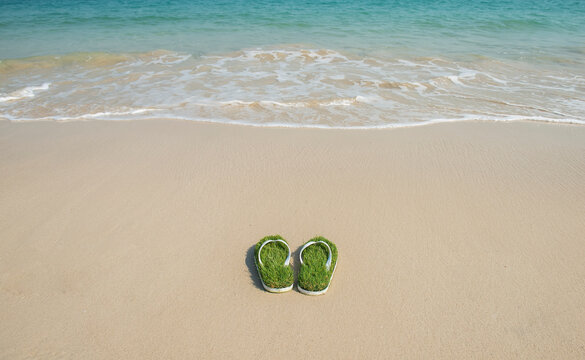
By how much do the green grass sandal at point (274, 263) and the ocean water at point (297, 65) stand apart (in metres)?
3.23

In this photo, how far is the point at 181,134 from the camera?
18.4ft

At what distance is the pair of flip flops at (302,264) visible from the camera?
2.78m

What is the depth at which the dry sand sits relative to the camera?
2494mm

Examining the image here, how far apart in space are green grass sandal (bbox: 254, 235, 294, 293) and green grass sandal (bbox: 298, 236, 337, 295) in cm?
12

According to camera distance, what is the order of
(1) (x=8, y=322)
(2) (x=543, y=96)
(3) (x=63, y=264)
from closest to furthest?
1. (1) (x=8, y=322)
2. (3) (x=63, y=264)
3. (2) (x=543, y=96)

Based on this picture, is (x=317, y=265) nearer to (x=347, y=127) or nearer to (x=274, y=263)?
(x=274, y=263)

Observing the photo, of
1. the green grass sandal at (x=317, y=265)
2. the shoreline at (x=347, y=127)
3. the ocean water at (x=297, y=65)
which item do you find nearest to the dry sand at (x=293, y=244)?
the green grass sandal at (x=317, y=265)

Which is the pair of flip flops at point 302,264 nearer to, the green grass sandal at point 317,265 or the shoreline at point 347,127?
the green grass sandal at point 317,265

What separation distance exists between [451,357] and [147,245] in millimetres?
2798

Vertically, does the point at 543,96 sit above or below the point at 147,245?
above

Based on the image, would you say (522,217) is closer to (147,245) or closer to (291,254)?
(291,254)

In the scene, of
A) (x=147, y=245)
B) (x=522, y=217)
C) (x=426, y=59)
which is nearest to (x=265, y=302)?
(x=147, y=245)

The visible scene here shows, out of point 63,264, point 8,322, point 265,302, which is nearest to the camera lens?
point 8,322

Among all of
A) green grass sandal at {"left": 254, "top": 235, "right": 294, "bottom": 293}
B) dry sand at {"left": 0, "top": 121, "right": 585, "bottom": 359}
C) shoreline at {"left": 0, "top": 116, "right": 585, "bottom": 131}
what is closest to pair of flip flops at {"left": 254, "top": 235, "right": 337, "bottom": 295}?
green grass sandal at {"left": 254, "top": 235, "right": 294, "bottom": 293}
